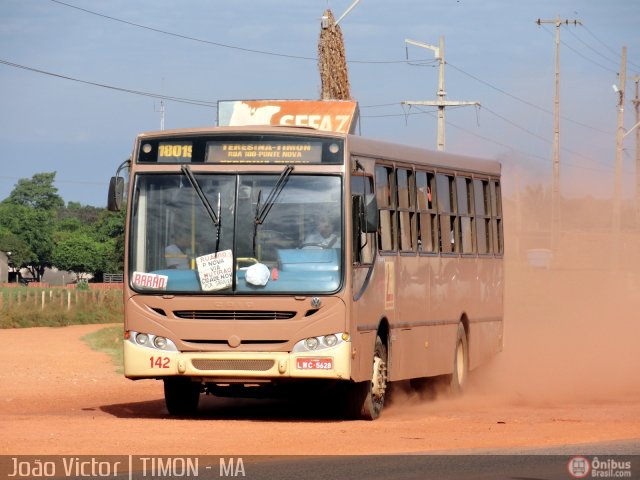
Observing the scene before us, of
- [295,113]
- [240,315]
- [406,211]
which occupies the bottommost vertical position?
[240,315]

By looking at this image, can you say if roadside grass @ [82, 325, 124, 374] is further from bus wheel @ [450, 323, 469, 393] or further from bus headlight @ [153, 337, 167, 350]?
bus headlight @ [153, 337, 167, 350]

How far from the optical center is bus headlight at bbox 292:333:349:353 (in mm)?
15844

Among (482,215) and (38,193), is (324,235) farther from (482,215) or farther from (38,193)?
(38,193)

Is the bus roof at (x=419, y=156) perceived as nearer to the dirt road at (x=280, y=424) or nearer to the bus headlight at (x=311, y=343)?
the bus headlight at (x=311, y=343)

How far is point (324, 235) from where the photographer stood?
1608 cm

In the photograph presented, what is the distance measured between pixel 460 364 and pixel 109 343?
63.2 ft

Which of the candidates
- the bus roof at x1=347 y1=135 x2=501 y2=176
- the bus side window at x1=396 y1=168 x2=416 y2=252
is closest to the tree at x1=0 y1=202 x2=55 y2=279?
the bus roof at x1=347 y1=135 x2=501 y2=176

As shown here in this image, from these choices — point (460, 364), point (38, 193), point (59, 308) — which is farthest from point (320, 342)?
point (38, 193)

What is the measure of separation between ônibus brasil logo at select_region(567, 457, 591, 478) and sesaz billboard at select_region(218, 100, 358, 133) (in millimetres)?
13038

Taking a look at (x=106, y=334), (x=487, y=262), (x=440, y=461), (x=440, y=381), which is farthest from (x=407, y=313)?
(x=106, y=334)

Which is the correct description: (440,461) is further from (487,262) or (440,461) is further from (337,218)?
(487,262)

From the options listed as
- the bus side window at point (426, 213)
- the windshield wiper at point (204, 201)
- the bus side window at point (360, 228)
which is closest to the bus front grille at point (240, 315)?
the windshield wiper at point (204, 201)

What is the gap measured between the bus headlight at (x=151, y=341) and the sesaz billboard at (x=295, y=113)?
28.8ft

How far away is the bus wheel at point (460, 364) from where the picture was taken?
822 inches
